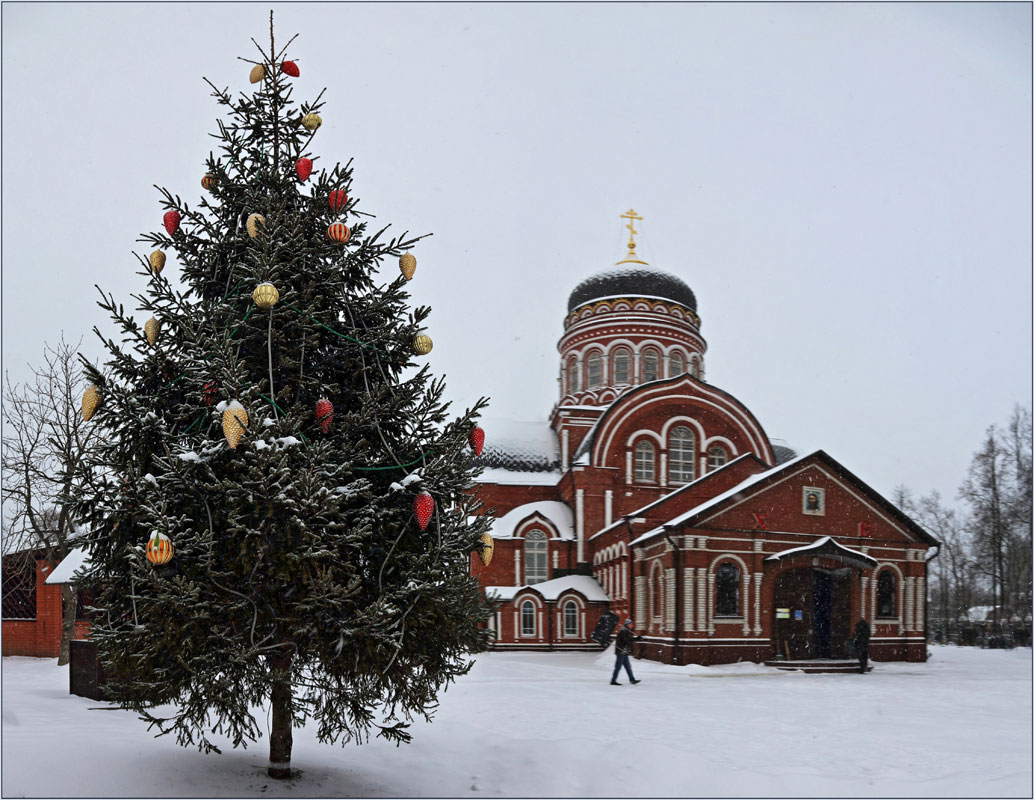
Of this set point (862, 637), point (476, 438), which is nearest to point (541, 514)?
point (862, 637)

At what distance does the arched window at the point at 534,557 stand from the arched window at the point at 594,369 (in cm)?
813

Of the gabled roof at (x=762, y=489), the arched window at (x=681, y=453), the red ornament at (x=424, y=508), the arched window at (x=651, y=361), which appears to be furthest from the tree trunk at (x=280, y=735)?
the arched window at (x=651, y=361)

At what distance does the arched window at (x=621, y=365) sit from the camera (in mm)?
34656

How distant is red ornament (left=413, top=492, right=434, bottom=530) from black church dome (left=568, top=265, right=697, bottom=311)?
29.1 meters

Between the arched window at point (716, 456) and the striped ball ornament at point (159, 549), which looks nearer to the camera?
the striped ball ornament at point (159, 549)

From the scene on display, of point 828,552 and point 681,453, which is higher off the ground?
point 681,453

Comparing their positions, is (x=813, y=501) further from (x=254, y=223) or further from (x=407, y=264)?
(x=254, y=223)

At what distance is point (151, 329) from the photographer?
289 inches

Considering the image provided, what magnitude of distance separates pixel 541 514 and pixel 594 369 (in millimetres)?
8175

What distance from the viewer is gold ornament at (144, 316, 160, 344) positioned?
7337 millimetres

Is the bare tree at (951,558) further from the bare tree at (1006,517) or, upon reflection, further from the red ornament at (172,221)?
the red ornament at (172,221)

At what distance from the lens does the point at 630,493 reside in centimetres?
2939

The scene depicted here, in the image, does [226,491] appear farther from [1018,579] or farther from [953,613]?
[953,613]

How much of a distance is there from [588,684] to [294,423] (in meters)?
12.4
